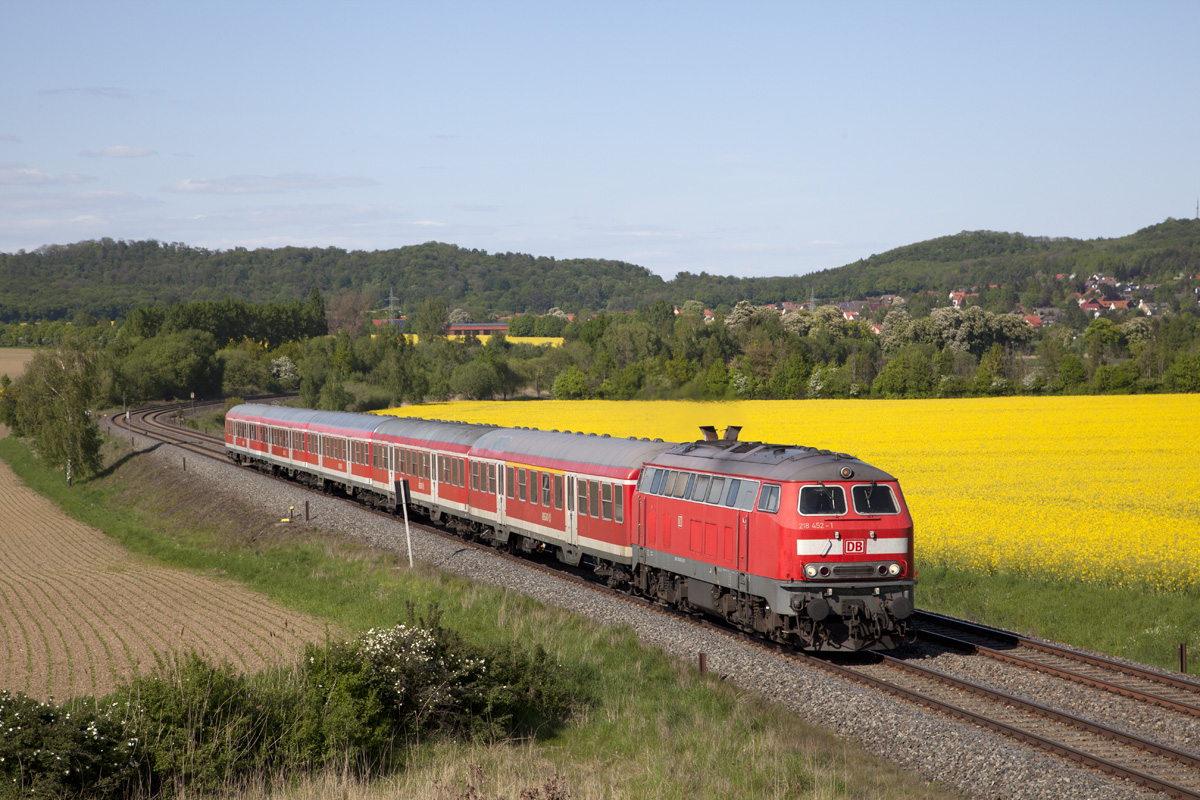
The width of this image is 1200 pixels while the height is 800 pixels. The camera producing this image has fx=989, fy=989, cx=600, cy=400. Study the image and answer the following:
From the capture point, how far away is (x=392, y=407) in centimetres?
9938

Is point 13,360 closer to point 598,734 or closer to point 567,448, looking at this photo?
point 567,448

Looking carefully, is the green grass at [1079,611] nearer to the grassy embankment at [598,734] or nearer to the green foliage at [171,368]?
the grassy embankment at [598,734]

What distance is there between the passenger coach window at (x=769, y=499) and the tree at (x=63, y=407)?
55272 millimetres

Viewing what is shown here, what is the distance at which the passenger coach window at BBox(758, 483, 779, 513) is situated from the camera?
53.7 feet

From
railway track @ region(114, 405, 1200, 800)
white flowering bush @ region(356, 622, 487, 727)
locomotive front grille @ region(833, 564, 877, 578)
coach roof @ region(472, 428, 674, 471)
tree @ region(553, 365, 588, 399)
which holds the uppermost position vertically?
coach roof @ region(472, 428, 674, 471)

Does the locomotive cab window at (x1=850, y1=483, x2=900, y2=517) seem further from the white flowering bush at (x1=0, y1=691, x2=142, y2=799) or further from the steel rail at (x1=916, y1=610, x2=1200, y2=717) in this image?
the white flowering bush at (x1=0, y1=691, x2=142, y2=799)

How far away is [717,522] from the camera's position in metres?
17.9

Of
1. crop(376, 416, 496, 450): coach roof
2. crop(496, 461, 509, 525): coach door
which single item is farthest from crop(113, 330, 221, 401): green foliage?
crop(496, 461, 509, 525): coach door

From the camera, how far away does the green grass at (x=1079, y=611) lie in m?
17.4

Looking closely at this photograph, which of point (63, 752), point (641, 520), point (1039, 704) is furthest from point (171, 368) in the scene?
point (1039, 704)

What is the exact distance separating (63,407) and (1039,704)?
64029 millimetres

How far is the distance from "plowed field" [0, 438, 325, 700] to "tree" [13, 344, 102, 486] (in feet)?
83.8

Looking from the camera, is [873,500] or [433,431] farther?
[433,431]

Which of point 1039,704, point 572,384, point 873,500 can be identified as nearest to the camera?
point 1039,704
